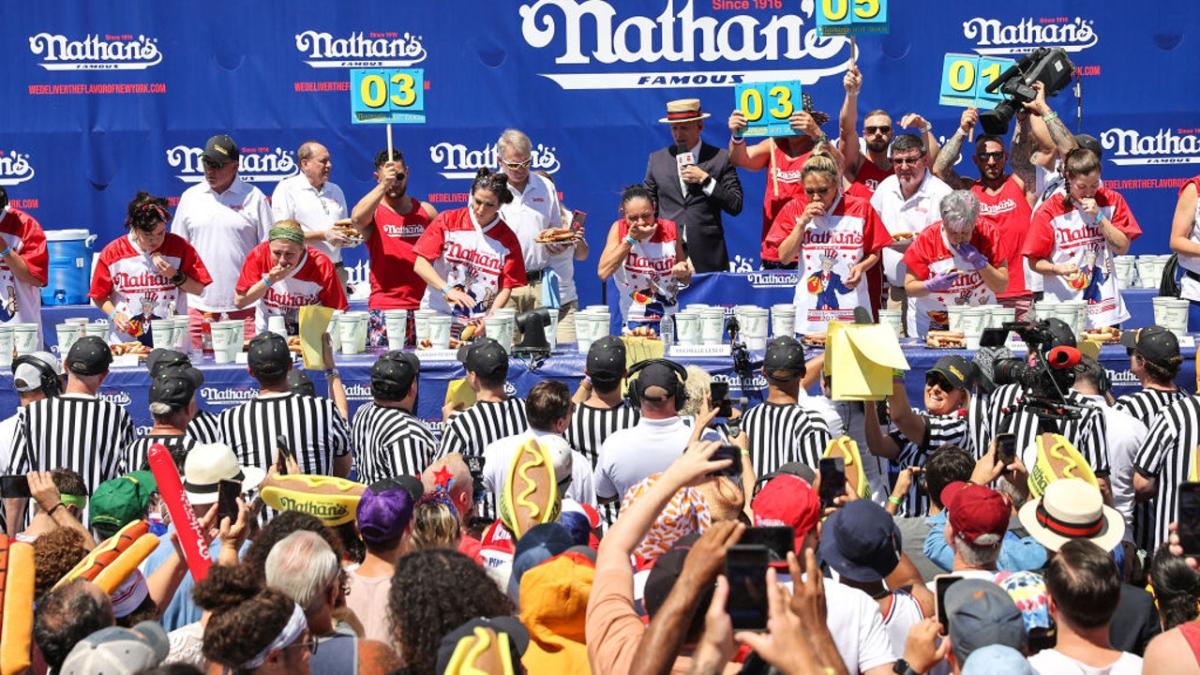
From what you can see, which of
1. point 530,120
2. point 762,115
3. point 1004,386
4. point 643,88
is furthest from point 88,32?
point 1004,386

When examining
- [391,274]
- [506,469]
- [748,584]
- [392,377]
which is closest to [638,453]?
[506,469]

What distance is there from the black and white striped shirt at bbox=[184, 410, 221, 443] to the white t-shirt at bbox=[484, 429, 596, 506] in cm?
134

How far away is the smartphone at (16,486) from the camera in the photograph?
6023 mm

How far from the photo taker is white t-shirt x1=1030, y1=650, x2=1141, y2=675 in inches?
176

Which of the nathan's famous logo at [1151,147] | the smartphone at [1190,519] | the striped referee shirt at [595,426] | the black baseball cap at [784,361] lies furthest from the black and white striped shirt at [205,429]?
the nathan's famous logo at [1151,147]

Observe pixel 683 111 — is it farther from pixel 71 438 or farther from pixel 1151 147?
pixel 71 438

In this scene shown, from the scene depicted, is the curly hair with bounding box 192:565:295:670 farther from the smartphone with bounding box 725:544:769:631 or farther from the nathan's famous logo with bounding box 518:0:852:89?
the nathan's famous logo with bounding box 518:0:852:89

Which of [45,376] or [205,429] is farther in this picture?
[45,376]

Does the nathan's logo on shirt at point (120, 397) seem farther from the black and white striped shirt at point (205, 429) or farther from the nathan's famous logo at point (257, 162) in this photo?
the nathan's famous logo at point (257, 162)

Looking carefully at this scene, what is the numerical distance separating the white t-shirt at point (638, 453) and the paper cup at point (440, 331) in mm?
2688

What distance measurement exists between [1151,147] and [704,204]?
4228 millimetres

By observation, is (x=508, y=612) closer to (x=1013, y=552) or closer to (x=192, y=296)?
(x=1013, y=552)

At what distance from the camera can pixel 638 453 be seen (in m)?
6.70

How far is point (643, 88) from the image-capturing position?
44.6 feet
